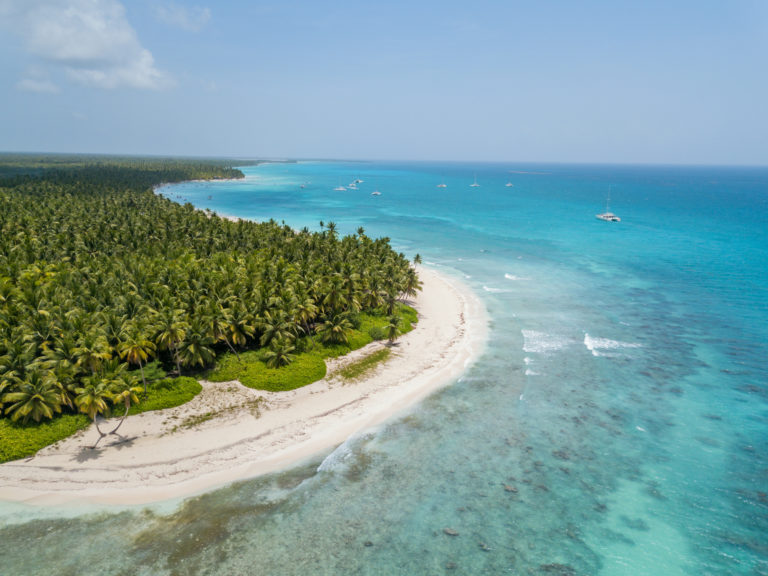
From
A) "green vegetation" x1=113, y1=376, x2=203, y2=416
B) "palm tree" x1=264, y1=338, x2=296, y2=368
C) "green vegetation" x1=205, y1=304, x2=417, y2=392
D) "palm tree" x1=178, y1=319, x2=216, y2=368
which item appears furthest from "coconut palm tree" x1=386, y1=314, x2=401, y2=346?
"green vegetation" x1=113, y1=376, x2=203, y2=416

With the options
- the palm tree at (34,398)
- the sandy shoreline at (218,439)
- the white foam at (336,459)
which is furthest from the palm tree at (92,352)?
the white foam at (336,459)

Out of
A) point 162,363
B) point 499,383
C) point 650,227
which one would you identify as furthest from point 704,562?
point 650,227

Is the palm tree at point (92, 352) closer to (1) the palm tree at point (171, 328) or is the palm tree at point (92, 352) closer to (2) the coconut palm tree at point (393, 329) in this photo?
(1) the palm tree at point (171, 328)

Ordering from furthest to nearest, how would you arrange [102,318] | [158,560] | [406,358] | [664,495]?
[406,358], [102,318], [664,495], [158,560]

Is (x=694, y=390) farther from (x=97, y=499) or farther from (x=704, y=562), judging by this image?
(x=97, y=499)

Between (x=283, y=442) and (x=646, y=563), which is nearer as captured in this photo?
(x=646, y=563)

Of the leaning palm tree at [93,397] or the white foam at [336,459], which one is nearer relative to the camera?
Result: the leaning palm tree at [93,397]

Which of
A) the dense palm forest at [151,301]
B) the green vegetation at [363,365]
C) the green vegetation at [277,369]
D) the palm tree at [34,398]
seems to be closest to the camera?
the palm tree at [34,398]

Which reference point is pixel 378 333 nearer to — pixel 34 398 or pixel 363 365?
pixel 363 365
